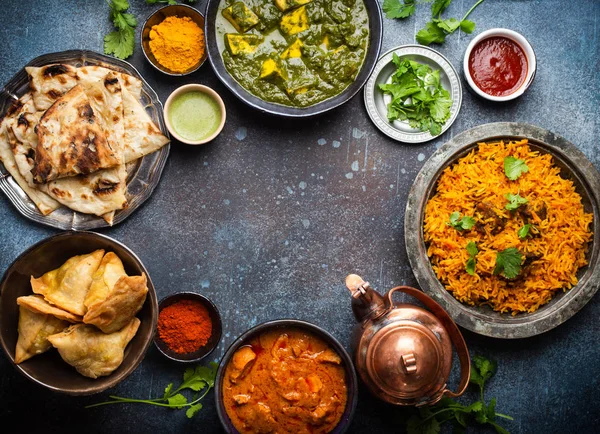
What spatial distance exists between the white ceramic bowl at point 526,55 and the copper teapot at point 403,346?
1.34 metres

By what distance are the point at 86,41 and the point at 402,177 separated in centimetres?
204

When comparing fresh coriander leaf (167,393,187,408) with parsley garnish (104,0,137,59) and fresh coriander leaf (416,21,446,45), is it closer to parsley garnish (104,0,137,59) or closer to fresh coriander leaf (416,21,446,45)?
parsley garnish (104,0,137,59)

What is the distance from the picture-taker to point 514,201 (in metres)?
2.85

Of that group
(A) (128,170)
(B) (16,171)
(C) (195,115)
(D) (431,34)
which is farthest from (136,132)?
(D) (431,34)

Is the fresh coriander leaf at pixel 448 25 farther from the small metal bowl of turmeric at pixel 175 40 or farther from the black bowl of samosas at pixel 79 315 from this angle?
the black bowl of samosas at pixel 79 315

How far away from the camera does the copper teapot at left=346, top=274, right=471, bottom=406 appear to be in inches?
97.0

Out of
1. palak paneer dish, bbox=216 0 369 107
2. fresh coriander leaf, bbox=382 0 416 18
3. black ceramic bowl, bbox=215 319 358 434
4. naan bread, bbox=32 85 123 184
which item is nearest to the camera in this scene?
black ceramic bowl, bbox=215 319 358 434

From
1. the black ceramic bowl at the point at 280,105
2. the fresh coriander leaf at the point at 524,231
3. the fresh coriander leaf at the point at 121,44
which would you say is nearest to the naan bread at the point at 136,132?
the fresh coriander leaf at the point at 121,44

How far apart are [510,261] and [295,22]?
1755 millimetres

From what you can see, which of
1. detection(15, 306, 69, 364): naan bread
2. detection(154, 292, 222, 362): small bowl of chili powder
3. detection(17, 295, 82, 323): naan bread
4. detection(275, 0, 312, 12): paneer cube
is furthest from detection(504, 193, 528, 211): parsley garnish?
detection(15, 306, 69, 364): naan bread

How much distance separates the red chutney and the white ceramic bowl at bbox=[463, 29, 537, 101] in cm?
2

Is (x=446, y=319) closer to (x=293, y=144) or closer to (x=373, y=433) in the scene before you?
(x=373, y=433)

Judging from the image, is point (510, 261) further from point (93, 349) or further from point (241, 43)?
point (93, 349)

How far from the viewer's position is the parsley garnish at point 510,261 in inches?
110
